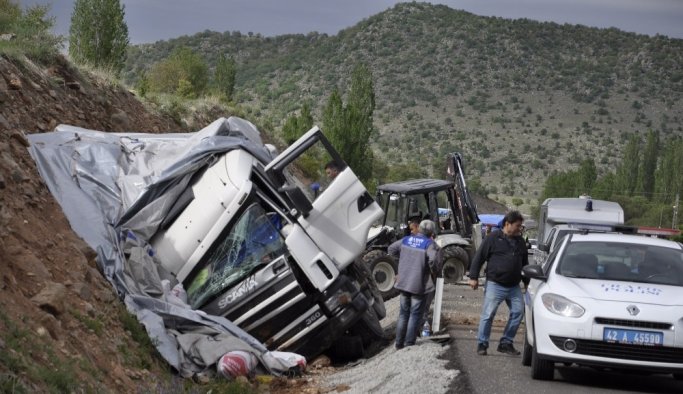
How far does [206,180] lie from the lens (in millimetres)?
15492

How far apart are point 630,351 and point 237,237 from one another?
600 cm

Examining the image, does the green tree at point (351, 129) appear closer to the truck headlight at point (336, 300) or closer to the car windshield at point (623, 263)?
the truck headlight at point (336, 300)

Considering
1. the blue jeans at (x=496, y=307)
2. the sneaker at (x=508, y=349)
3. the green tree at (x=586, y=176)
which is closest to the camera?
the blue jeans at (x=496, y=307)

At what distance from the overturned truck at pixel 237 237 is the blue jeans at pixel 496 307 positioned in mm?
2356

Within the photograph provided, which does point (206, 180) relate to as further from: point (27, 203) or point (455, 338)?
point (455, 338)

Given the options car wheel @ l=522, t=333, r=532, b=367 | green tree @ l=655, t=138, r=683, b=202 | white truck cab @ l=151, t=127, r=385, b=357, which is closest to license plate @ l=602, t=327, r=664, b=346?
car wheel @ l=522, t=333, r=532, b=367

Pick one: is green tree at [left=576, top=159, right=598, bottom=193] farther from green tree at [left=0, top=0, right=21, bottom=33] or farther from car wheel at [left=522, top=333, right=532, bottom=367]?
car wheel at [left=522, top=333, right=532, bottom=367]

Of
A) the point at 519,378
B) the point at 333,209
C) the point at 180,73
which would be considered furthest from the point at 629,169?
the point at 519,378

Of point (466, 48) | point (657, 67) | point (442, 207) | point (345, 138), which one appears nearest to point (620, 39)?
point (657, 67)

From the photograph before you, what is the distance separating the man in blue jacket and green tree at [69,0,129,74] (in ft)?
62.8

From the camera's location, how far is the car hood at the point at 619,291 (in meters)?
11.0

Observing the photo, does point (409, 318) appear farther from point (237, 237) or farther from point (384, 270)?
point (384, 270)

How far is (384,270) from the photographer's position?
882 inches

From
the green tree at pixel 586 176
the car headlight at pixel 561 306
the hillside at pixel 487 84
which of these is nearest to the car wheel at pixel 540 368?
the car headlight at pixel 561 306
